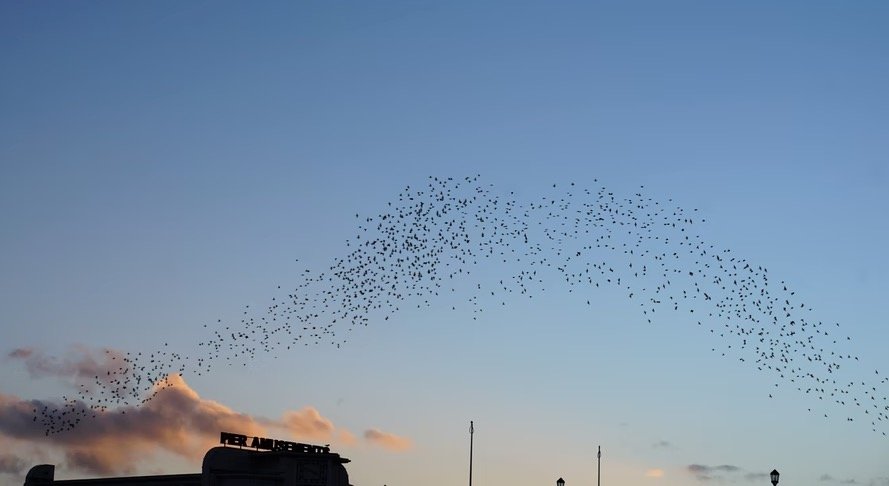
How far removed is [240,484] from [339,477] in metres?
10.6

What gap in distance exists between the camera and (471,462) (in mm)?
101625

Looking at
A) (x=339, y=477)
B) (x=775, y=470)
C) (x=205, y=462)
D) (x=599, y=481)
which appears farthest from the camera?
(x=599, y=481)

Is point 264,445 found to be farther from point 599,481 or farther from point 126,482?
point 599,481

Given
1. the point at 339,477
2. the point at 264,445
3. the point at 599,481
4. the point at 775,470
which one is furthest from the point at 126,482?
the point at 775,470

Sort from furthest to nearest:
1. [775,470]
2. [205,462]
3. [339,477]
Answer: [339,477], [205,462], [775,470]

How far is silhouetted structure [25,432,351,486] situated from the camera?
92188 millimetres

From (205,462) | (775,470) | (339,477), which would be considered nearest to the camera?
(775,470)

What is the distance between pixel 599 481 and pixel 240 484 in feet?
150

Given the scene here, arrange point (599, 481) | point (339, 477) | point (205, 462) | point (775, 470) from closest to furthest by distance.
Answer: point (775, 470) → point (205, 462) → point (339, 477) → point (599, 481)

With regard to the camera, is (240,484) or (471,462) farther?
(471,462)

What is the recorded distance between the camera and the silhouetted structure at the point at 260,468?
92.2 meters

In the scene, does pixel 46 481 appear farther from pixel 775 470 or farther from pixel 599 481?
pixel 775 470

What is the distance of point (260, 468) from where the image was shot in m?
96.7

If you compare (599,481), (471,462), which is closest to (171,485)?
(471,462)
